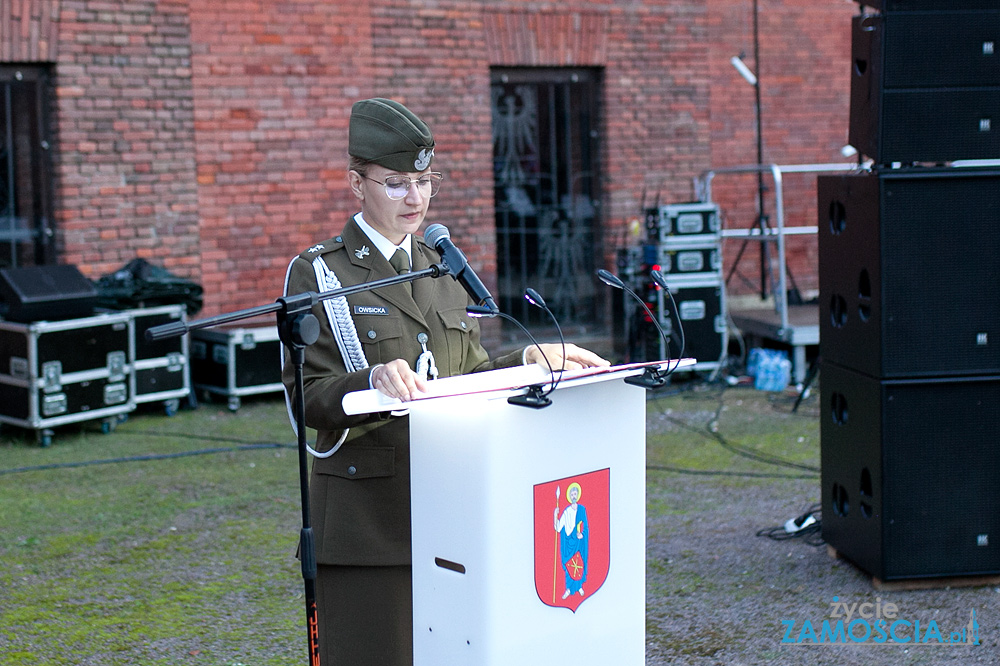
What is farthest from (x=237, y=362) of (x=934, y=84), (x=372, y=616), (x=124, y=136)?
(x=372, y=616)

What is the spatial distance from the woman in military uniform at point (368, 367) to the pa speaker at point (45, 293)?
5.91 m

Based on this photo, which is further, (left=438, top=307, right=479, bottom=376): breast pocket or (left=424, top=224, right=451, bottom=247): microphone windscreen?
(left=438, top=307, right=479, bottom=376): breast pocket

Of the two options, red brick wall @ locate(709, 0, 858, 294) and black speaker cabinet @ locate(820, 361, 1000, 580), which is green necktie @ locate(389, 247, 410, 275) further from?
red brick wall @ locate(709, 0, 858, 294)

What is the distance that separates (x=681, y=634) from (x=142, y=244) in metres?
6.32

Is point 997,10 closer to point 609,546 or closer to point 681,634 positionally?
point 681,634

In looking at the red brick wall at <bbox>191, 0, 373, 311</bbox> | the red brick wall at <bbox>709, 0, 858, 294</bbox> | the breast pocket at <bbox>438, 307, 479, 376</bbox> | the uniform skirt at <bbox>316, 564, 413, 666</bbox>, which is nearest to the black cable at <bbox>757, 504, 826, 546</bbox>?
the breast pocket at <bbox>438, 307, 479, 376</bbox>

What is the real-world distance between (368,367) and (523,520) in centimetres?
55

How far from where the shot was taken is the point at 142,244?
926 centimetres

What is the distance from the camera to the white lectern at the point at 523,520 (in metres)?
2.14

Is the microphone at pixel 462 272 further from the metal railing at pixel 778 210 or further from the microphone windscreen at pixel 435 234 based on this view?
the metal railing at pixel 778 210

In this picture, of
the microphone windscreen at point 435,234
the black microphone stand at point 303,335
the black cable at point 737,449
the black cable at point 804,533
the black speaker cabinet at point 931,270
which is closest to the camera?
the black microphone stand at point 303,335

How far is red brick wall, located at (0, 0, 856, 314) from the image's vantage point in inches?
357

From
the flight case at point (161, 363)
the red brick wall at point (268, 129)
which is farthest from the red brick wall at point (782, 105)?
the flight case at point (161, 363)

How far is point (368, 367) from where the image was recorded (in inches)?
98.8
